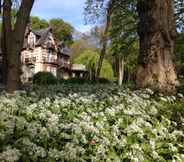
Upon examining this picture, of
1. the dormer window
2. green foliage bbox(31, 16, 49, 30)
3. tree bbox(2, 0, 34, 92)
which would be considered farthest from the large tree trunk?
green foliage bbox(31, 16, 49, 30)

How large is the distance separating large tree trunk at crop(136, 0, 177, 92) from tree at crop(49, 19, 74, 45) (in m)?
87.3

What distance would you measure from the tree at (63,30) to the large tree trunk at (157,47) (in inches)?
3438

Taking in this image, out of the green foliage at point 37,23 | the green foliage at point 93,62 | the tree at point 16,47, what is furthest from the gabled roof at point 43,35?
the tree at point 16,47

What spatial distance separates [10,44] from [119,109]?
5.01 m

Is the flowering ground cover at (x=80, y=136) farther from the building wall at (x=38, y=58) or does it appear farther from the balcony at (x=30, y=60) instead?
the balcony at (x=30, y=60)

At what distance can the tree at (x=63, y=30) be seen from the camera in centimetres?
9794

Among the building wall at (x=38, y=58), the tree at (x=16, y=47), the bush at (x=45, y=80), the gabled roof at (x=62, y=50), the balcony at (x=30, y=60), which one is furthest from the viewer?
the gabled roof at (x=62, y=50)

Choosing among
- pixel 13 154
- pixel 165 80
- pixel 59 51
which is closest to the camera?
pixel 13 154

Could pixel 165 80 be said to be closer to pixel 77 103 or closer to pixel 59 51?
pixel 77 103

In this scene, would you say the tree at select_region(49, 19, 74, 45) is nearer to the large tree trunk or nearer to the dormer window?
the dormer window

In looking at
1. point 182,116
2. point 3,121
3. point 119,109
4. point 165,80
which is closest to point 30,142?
point 3,121

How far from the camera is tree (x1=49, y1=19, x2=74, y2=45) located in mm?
97938

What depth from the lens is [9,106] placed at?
18.0 ft

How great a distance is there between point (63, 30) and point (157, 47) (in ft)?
292
